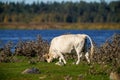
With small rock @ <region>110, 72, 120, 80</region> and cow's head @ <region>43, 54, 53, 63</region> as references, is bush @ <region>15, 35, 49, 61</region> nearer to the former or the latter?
cow's head @ <region>43, 54, 53, 63</region>

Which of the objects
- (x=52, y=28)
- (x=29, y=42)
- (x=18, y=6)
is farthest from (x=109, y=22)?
(x=29, y=42)

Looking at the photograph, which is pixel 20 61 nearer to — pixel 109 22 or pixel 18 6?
pixel 109 22

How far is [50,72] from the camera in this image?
2039 centimetres

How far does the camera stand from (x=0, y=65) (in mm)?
23156

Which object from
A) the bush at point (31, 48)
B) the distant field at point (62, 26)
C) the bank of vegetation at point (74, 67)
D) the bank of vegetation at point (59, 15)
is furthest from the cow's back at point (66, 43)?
the distant field at point (62, 26)

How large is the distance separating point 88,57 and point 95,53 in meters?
0.78

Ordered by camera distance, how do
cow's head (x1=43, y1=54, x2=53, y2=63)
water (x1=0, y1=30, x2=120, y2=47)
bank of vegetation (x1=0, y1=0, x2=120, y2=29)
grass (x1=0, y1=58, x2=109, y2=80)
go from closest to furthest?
1. grass (x1=0, y1=58, x2=109, y2=80)
2. cow's head (x1=43, y1=54, x2=53, y2=63)
3. water (x1=0, y1=30, x2=120, y2=47)
4. bank of vegetation (x1=0, y1=0, x2=120, y2=29)

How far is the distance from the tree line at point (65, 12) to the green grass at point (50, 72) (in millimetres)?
111266

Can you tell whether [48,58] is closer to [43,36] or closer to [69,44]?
[69,44]

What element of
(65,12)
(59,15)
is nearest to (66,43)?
Result: (59,15)

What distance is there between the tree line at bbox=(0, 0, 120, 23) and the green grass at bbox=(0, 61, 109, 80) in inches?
4381

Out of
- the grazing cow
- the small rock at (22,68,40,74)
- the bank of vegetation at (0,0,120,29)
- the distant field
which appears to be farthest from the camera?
the bank of vegetation at (0,0,120,29)

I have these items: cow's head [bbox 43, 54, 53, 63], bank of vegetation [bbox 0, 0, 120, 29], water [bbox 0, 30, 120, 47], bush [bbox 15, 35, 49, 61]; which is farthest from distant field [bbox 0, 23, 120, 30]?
cow's head [bbox 43, 54, 53, 63]

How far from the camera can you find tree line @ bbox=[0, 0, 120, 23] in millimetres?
146750
